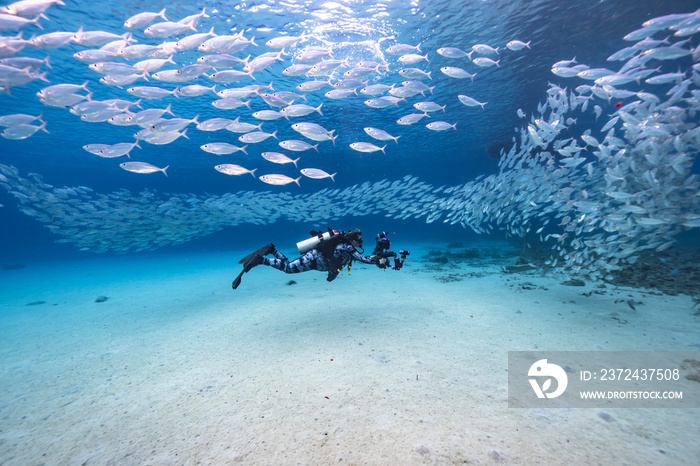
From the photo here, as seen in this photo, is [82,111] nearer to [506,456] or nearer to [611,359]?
[506,456]

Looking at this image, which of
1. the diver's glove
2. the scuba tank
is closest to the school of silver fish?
the scuba tank

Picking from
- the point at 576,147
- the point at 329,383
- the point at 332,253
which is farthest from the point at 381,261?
the point at 576,147

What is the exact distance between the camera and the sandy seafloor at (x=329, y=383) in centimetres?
245

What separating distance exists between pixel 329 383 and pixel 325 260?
2.64m

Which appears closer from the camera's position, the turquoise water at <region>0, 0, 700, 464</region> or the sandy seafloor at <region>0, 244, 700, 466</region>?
the sandy seafloor at <region>0, 244, 700, 466</region>

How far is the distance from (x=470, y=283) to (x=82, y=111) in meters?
13.6

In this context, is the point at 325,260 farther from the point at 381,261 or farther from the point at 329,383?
the point at 329,383

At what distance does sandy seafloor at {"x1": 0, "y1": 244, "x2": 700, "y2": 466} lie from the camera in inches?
96.4

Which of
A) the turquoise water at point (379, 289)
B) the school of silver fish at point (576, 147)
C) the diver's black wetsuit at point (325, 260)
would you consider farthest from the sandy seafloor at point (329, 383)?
the school of silver fish at point (576, 147)

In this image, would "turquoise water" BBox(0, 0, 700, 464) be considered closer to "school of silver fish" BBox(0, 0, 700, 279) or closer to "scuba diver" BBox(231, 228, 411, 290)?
"school of silver fish" BBox(0, 0, 700, 279)

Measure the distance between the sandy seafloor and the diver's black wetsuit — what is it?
1.35 metres

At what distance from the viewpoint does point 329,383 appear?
3.53 metres

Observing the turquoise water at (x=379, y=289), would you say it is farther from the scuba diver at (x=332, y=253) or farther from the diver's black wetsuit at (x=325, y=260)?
the diver's black wetsuit at (x=325, y=260)

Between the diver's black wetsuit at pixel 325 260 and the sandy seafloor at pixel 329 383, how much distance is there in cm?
135
